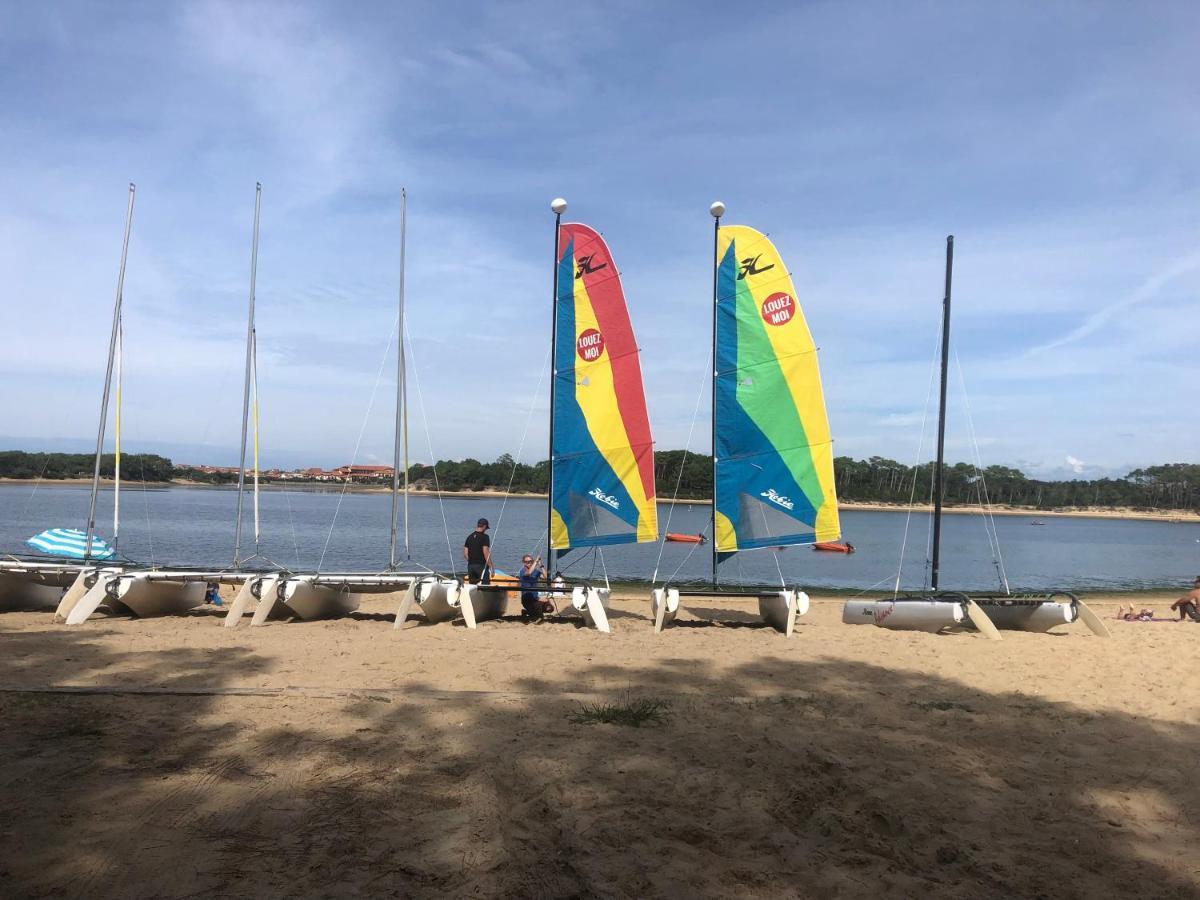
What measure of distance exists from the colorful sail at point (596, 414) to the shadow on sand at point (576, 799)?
5079mm

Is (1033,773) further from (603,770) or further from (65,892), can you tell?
(65,892)

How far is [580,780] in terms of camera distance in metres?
4.44

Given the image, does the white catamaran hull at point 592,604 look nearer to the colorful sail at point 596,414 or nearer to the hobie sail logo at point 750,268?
the colorful sail at point 596,414

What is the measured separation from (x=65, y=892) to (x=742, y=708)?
4382 millimetres

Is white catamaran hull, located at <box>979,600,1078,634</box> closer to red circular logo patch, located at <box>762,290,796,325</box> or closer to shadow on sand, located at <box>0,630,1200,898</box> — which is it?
red circular logo patch, located at <box>762,290,796,325</box>

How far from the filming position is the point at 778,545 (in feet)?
37.0

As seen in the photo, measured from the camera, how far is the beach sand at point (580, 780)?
3.40 metres

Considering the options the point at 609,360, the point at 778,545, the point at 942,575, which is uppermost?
the point at 609,360

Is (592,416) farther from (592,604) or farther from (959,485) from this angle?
(959,485)

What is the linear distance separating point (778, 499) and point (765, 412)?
1198mm

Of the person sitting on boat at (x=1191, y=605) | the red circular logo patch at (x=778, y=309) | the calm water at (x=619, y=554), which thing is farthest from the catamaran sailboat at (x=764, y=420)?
the person sitting on boat at (x=1191, y=605)

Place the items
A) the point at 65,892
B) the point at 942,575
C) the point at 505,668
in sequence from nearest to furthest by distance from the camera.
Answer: the point at 65,892 < the point at 505,668 < the point at 942,575

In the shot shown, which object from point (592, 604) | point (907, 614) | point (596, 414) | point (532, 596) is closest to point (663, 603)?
point (592, 604)

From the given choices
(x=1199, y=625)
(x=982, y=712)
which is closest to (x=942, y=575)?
(x=1199, y=625)
